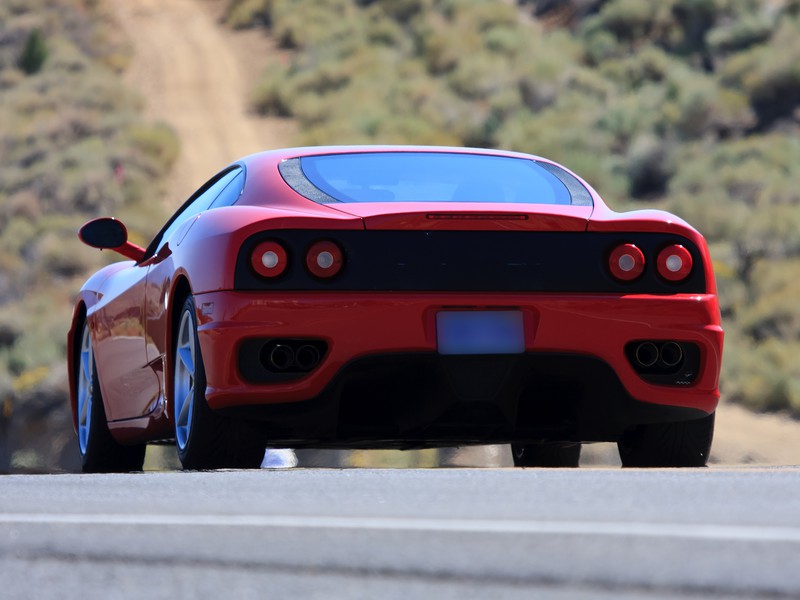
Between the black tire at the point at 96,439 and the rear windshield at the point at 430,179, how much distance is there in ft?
6.45

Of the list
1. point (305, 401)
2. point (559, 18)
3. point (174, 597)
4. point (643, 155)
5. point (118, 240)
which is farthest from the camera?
point (559, 18)

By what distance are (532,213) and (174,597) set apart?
3288 millimetres

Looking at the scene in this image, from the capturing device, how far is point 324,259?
6457 mm

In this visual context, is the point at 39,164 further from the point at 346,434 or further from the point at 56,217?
the point at 346,434

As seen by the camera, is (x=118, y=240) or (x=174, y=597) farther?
(x=118, y=240)

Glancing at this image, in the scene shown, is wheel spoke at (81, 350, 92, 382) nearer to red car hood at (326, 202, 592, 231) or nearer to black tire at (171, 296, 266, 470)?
black tire at (171, 296, 266, 470)

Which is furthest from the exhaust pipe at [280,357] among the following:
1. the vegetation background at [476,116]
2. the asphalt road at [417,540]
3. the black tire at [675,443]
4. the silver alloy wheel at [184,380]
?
the vegetation background at [476,116]

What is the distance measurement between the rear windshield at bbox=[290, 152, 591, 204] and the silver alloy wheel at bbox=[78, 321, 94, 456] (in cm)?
204

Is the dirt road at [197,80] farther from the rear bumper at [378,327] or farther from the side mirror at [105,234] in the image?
the rear bumper at [378,327]

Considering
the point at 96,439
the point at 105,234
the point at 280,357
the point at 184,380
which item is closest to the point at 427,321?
the point at 280,357

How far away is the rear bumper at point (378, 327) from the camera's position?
6387 mm

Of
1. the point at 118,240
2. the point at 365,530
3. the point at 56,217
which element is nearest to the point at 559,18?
the point at 56,217

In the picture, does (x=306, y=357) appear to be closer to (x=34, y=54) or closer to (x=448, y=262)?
(x=448, y=262)

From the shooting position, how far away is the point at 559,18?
48.1 meters
